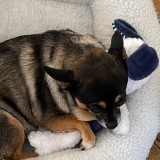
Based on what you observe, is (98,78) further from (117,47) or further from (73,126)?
(73,126)

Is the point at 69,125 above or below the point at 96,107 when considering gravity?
below

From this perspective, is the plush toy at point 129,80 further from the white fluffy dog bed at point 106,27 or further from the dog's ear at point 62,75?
the dog's ear at point 62,75

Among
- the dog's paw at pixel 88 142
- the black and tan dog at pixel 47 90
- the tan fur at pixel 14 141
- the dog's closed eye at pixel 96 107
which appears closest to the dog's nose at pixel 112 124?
the black and tan dog at pixel 47 90

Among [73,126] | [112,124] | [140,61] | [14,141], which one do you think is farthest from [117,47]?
[14,141]

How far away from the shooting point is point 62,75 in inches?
52.7

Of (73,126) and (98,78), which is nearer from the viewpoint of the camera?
(98,78)

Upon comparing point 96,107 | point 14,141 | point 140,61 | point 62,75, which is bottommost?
point 14,141

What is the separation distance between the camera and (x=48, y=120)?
1.82m

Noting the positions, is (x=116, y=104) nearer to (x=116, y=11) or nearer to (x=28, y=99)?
(x=28, y=99)

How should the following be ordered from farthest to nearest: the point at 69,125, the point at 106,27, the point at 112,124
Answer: the point at 106,27 → the point at 69,125 → the point at 112,124

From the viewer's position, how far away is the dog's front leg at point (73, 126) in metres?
1.79

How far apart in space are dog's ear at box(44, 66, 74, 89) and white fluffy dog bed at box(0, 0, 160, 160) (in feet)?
2.04

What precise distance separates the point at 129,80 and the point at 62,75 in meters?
0.59

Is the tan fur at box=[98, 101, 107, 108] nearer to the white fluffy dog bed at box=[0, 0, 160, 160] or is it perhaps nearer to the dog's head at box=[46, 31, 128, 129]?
the dog's head at box=[46, 31, 128, 129]
